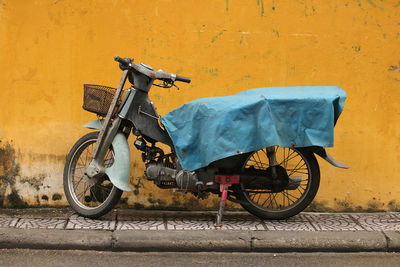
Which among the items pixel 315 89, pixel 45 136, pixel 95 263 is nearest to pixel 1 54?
pixel 45 136

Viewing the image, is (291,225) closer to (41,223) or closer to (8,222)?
(41,223)

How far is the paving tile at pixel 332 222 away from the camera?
4.89 m

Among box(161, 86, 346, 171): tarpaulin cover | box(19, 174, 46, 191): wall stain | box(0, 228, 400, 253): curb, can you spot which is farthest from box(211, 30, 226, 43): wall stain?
box(19, 174, 46, 191): wall stain

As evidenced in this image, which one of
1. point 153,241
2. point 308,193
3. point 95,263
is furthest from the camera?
point 308,193

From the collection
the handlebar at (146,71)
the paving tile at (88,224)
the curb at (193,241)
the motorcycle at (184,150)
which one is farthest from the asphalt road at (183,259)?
the handlebar at (146,71)

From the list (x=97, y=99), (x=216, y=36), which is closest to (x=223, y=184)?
(x=97, y=99)

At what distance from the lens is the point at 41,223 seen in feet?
15.8

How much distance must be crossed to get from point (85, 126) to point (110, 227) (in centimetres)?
108

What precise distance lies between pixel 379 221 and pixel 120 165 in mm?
2743

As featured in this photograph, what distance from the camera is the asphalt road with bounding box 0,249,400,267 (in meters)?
4.07

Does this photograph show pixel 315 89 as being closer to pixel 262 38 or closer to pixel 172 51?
pixel 262 38

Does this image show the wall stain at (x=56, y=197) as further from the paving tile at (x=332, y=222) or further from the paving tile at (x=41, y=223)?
the paving tile at (x=332, y=222)

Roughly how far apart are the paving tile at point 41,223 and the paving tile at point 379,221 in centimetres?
296

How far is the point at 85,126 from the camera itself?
5.10 meters
